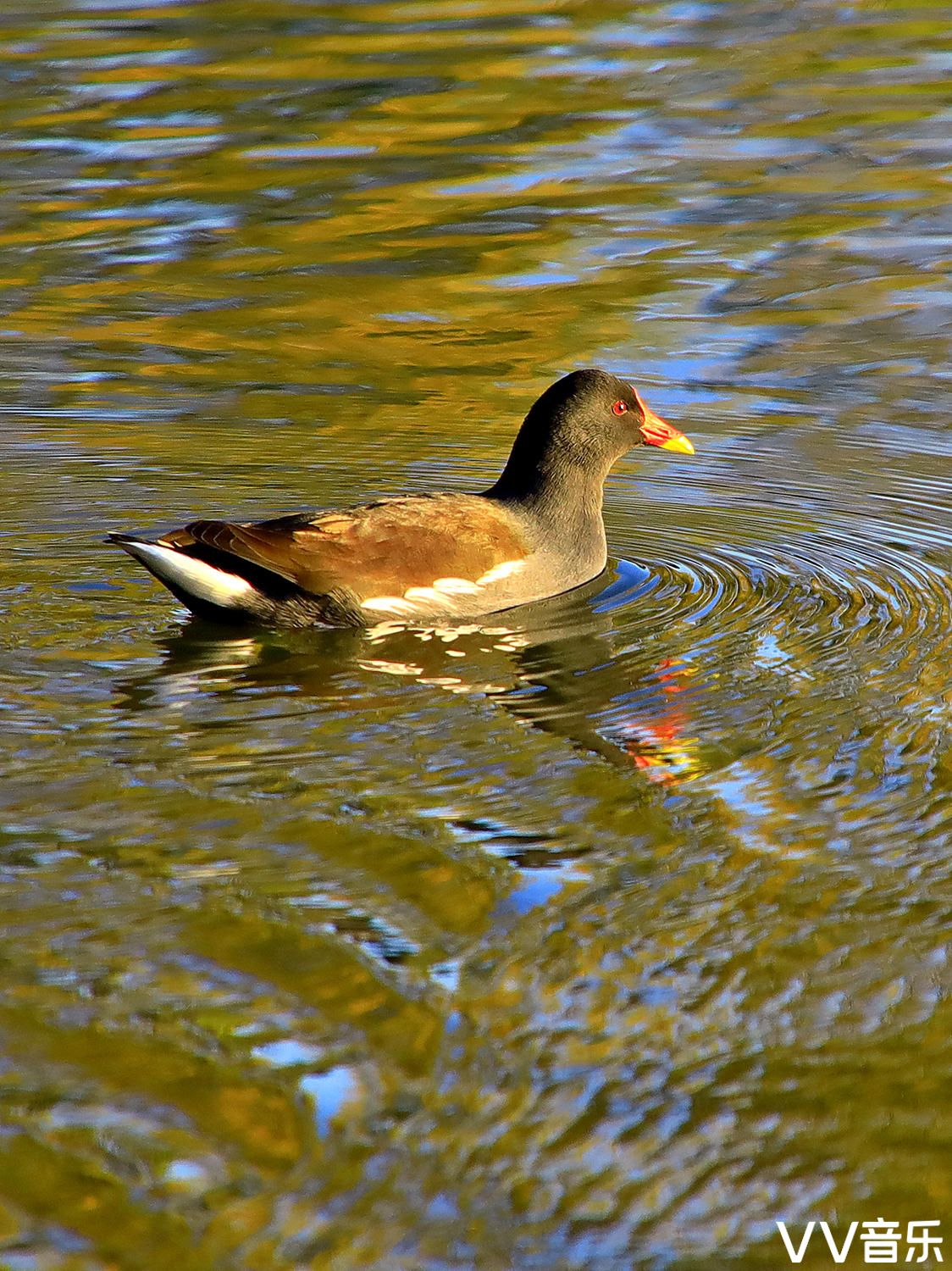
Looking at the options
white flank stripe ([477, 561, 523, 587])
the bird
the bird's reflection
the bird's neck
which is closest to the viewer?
the bird's reflection

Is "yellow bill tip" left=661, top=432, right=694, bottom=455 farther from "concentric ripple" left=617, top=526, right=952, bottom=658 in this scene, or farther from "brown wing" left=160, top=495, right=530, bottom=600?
"brown wing" left=160, top=495, right=530, bottom=600

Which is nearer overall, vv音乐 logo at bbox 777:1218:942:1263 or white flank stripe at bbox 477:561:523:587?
vv音乐 logo at bbox 777:1218:942:1263

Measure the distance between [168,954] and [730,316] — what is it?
655cm

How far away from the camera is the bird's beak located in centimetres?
725

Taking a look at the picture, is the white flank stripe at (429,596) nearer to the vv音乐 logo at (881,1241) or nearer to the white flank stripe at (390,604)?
the white flank stripe at (390,604)

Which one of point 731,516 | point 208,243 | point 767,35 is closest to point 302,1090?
point 731,516

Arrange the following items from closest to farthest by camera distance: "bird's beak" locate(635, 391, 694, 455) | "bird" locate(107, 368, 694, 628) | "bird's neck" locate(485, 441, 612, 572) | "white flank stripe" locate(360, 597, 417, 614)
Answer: "bird" locate(107, 368, 694, 628)
"white flank stripe" locate(360, 597, 417, 614)
"bird's neck" locate(485, 441, 612, 572)
"bird's beak" locate(635, 391, 694, 455)

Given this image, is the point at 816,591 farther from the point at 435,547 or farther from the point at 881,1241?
the point at 881,1241

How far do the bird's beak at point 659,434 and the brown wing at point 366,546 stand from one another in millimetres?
869

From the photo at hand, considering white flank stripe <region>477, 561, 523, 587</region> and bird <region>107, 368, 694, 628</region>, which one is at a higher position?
bird <region>107, 368, 694, 628</region>

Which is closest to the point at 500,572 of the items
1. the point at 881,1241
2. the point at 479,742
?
the point at 479,742

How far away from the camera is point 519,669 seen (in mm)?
6082

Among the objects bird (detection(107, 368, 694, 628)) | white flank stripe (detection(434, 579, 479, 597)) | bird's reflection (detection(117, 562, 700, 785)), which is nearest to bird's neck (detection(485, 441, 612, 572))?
bird (detection(107, 368, 694, 628))

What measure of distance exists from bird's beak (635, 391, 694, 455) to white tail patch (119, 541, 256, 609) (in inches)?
70.6
